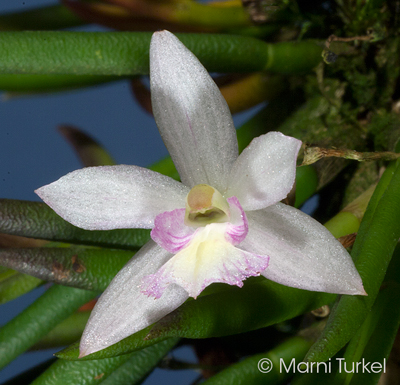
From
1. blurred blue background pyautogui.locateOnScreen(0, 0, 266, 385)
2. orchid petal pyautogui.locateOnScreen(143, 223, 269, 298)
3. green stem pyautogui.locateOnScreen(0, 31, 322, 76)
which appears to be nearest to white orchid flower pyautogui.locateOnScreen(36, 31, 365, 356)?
orchid petal pyautogui.locateOnScreen(143, 223, 269, 298)

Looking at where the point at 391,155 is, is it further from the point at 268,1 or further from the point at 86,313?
the point at 86,313

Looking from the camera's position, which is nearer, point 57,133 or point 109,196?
point 109,196

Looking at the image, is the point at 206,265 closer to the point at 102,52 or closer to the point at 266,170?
the point at 266,170

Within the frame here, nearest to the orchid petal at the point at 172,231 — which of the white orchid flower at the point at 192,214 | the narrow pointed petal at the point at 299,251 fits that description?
the white orchid flower at the point at 192,214

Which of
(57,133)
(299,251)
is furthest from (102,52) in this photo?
(57,133)

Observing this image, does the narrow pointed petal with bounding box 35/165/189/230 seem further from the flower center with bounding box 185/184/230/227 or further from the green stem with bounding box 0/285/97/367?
the green stem with bounding box 0/285/97/367

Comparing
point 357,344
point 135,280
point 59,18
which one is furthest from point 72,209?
point 59,18
